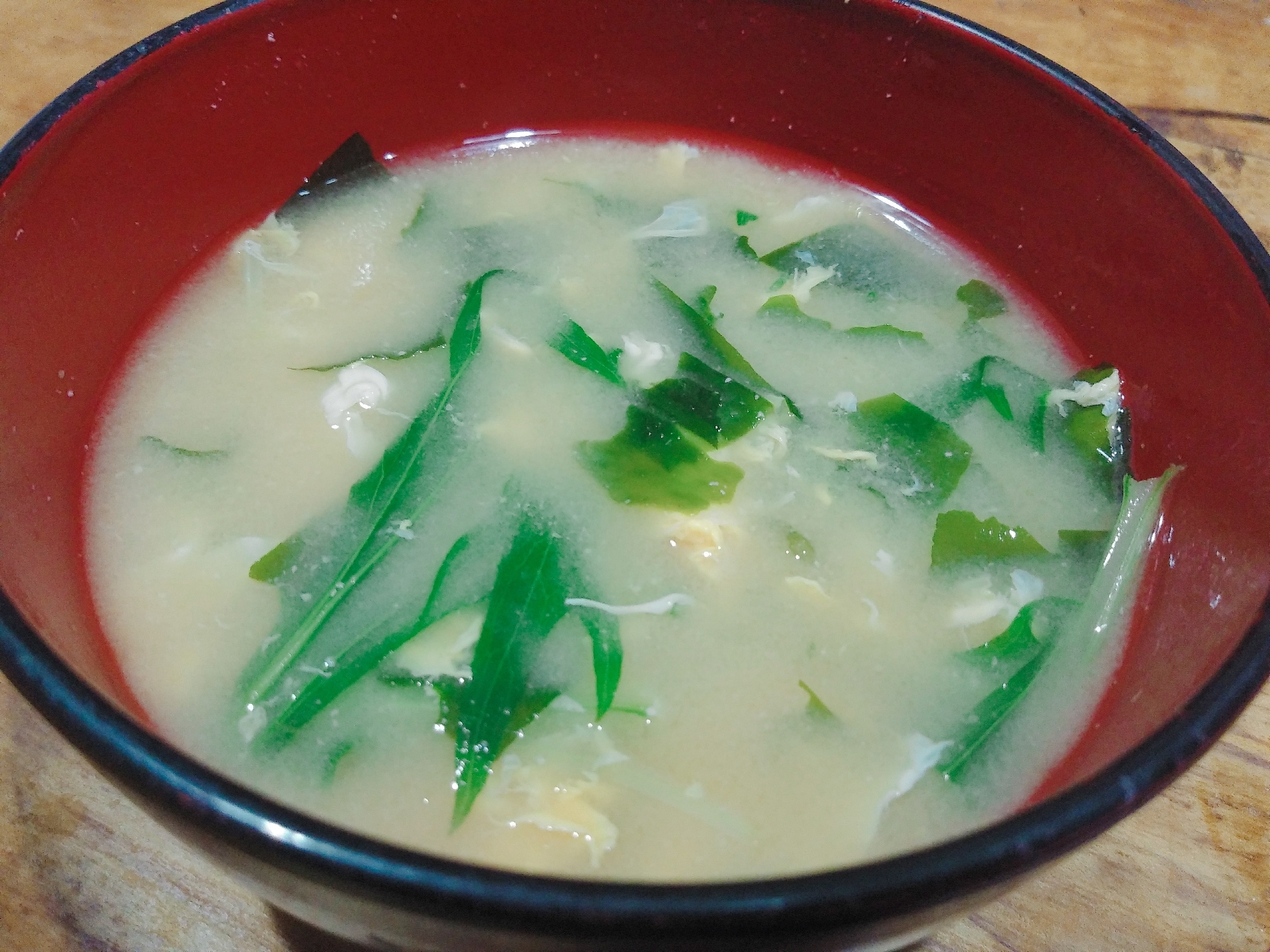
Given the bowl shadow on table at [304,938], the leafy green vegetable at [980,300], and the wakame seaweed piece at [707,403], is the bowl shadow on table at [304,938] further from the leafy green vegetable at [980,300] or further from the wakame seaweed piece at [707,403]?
the leafy green vegetable at [980,300]

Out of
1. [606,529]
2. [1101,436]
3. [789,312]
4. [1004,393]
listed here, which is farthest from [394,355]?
[1101,436]

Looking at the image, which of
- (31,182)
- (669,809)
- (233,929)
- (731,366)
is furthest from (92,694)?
(731,366)

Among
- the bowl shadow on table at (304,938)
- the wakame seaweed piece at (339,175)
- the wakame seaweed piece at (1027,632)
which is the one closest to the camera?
the bowl shadow on table at (304,938)

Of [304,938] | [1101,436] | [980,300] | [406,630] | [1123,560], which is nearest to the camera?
[304,938]

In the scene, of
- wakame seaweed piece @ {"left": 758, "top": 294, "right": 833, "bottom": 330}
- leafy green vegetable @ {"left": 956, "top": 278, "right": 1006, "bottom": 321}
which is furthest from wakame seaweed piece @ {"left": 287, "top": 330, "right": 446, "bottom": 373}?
leafy green vegetable @ {"left": 956, "top": 278, "right": 1006, "bottom": 321}

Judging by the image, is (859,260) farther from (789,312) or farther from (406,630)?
(406,630)

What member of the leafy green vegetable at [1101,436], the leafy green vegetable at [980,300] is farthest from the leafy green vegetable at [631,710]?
the leafy green vegetable at [980,300]
